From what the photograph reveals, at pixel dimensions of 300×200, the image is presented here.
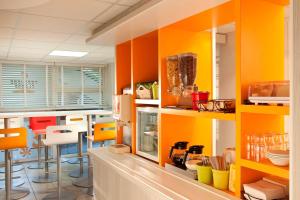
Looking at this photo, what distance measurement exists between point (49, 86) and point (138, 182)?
19.2ft

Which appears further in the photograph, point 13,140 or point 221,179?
point 13,140

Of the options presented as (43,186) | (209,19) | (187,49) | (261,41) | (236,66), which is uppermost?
(209,19)

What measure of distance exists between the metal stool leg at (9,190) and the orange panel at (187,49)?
7.49 feet

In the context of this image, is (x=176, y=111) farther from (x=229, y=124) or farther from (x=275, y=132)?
(x=229, y=124)

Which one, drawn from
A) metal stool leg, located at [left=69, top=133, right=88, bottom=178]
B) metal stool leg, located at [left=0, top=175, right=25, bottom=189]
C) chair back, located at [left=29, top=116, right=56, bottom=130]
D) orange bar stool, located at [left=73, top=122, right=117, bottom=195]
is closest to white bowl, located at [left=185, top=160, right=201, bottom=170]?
orange bar stool, located at [left=73, top=122, right=117, bottom=195]

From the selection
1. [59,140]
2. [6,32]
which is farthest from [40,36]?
[59,140]

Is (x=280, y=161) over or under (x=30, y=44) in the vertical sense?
under

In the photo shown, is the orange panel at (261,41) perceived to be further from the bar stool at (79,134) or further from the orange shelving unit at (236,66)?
the bar stool at (79,134)

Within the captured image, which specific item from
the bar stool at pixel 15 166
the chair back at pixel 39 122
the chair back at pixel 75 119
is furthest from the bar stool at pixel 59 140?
the chair back at pixel 39 122

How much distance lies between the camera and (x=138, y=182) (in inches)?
71.1

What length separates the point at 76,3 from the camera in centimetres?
209

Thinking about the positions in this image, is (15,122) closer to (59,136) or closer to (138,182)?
(59,136)

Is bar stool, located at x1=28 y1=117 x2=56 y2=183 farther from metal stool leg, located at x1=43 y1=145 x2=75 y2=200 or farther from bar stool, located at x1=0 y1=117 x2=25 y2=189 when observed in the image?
metal stool leg, located at x1=43 y1=145 x2=75 y2=200

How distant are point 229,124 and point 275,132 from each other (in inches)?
91.2
